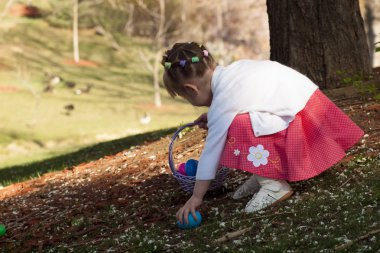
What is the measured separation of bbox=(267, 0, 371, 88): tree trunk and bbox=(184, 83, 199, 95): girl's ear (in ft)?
8.90

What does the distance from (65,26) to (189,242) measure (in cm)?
2749

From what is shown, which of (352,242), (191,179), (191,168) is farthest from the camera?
(191,168)

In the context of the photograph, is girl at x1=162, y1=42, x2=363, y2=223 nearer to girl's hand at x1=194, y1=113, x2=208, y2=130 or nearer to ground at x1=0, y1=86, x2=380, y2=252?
ground at x1=0, y1=86, x2=380, y2=252

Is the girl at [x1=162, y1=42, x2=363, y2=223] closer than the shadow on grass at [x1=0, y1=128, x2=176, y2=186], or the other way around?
the girl at [x1=162, y1=42, x2=363, y2=223]

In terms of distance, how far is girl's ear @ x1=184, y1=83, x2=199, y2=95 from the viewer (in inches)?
156

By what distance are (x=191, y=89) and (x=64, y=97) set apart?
692 inches

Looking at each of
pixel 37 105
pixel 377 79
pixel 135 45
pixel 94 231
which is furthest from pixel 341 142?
pixel 135 45

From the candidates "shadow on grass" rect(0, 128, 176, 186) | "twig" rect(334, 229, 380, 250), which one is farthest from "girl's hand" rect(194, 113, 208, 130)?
"shadow on grass" rect(0, 128, 176, 186)

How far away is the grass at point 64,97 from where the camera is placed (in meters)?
16.5

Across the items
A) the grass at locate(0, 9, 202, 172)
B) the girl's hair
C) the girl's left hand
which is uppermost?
the girl's hair

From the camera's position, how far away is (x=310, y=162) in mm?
4016

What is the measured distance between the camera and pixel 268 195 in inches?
158

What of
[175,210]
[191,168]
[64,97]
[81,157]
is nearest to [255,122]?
[191,168]

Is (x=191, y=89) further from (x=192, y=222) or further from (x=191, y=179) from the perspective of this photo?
(x=192, y=222)
